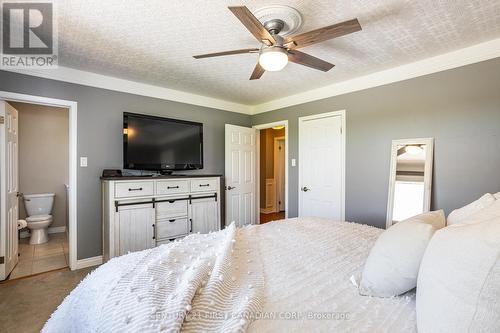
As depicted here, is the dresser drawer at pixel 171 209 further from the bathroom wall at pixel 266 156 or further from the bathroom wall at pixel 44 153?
the bathroom wall at pixel 266 156

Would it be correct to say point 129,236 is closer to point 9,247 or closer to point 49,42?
point 9,247

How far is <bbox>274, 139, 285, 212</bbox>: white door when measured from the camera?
6438 mm

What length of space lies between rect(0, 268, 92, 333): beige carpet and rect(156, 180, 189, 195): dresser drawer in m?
1.21

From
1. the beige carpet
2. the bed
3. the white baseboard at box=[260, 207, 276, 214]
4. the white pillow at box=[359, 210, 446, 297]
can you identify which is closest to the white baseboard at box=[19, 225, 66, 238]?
the beige carpet

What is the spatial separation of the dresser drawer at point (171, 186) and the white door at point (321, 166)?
1749 millimetres

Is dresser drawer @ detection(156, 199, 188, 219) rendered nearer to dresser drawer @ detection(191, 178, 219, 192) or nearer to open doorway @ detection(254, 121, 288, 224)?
dresser drawer @ detection(191, 178, 219, 192)

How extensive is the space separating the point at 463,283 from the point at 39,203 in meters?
5.35

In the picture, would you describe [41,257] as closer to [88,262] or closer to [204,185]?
[88,262]

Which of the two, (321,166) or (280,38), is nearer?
(280,38)

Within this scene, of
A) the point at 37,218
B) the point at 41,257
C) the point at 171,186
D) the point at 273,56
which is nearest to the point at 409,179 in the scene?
the point at 273,56

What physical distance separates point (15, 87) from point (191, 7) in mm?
2198

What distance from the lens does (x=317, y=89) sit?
142 inches

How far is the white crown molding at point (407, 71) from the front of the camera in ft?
7.57

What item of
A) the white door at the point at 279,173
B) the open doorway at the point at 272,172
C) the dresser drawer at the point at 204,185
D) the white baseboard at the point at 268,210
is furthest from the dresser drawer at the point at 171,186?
the white door at the point at 279,173
